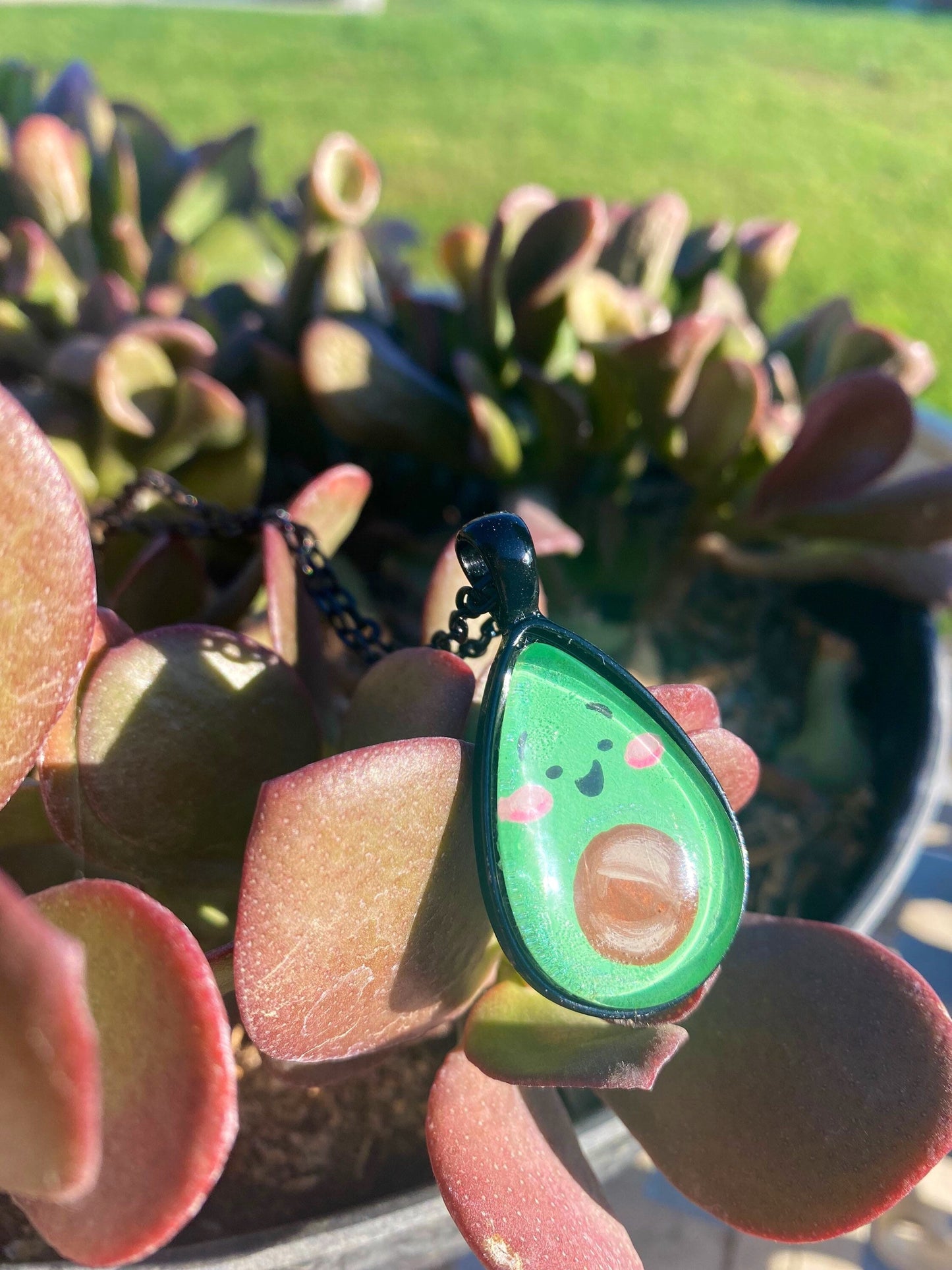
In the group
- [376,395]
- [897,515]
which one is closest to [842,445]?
[897,515]

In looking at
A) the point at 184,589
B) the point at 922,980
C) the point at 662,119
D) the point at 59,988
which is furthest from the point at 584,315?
the point at 662,119

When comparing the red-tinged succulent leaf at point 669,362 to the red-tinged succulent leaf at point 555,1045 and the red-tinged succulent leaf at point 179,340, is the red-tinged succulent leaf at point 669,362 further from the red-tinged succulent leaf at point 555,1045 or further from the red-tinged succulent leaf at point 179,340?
the red-tinged succulent leaf at point 555,1045

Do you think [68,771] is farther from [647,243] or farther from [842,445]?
[647,243]

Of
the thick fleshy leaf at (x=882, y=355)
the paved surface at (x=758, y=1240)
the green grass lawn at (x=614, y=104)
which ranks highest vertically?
the thick fleshy leaf at (x=882, y=355)

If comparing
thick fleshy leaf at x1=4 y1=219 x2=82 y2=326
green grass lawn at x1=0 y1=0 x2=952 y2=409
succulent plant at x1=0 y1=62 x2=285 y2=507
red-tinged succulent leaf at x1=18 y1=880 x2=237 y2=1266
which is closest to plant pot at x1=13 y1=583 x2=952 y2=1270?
red-tinged succulent leaf at x1=18 y1=880 x2=237 y2=1266

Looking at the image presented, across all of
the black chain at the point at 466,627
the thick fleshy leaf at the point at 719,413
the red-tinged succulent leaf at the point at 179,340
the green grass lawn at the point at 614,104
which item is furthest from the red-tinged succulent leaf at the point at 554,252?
the green grass lawn at the point at 614,104

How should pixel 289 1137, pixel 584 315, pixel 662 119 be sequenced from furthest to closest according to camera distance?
pixel 662 119, pixel 584 315, pixel 289 1137

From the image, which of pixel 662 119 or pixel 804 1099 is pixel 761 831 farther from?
pixel 662 119
